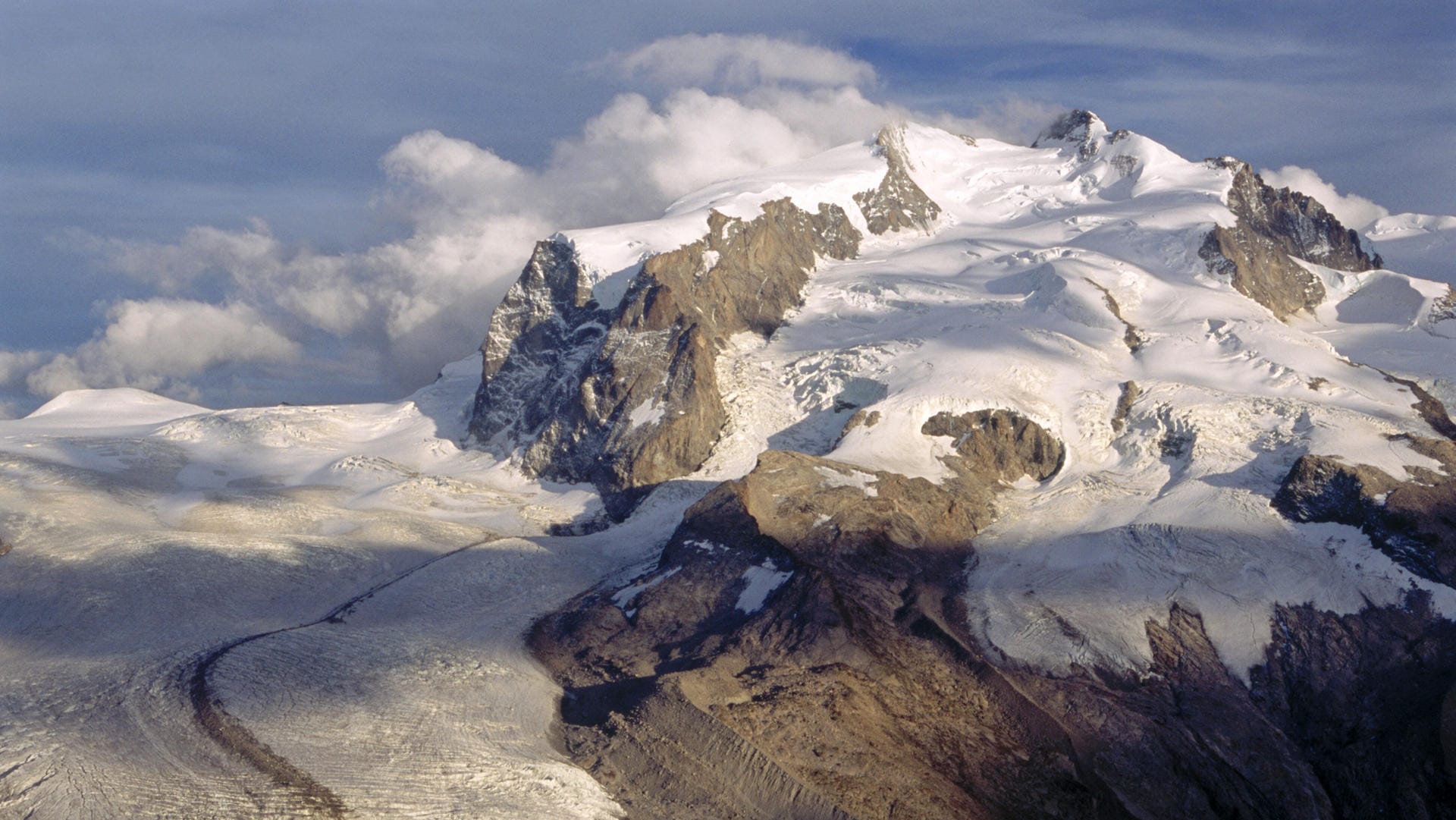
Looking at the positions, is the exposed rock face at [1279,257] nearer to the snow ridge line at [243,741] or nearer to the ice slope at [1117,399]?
the ice slope at [1117,399]

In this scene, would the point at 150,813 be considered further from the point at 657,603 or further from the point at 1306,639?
the point at 1306,639

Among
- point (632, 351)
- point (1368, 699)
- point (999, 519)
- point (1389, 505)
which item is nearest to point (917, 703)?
point (1368, 699)

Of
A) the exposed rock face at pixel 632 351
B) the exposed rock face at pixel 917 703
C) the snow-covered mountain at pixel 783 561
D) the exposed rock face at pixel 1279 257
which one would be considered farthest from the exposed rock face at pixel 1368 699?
the exposed rock face at pixel 1279 257

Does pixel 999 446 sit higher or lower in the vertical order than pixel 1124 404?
lower

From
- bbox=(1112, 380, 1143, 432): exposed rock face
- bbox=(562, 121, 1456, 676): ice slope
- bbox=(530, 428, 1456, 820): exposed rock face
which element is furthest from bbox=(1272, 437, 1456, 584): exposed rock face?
bbox=(1112, 380, 1143, 432): exposed rock face

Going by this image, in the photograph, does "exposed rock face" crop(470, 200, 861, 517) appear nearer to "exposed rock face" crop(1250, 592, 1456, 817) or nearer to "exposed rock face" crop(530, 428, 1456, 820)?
"exposed rock face" crop(530, 428, 1456, 820)

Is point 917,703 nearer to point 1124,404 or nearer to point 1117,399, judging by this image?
point 1124,404

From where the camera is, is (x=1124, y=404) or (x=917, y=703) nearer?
(x=917, y=703)
